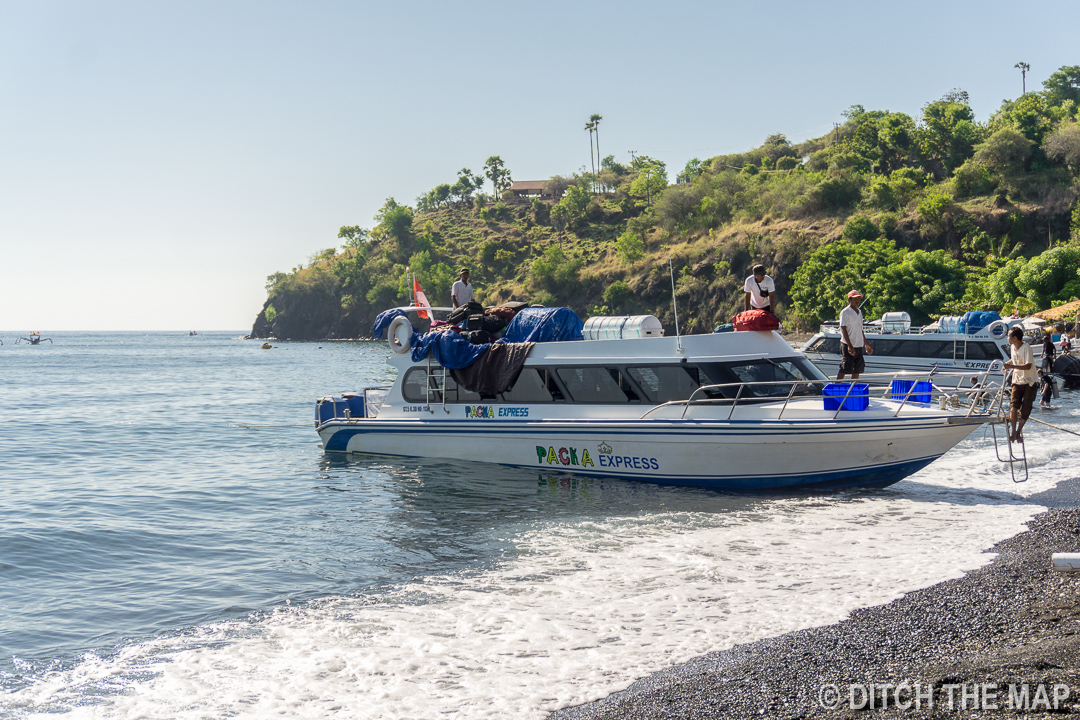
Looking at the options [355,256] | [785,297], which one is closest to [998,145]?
[785,297]

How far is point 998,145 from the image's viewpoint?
60031mm

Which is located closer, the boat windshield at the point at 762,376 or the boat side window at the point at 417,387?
the boat windshield at the point at 762,376

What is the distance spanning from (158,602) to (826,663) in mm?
6531

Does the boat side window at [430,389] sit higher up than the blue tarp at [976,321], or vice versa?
the blue tarp at [976,321]

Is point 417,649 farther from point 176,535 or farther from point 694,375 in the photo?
point 694,375

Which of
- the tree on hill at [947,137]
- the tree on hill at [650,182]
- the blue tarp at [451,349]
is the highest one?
the tree on hill at [650,182]

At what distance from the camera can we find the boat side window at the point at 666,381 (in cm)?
1207

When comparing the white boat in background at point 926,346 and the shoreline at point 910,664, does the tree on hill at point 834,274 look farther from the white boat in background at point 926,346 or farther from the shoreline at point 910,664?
the shoreline at point 910,664

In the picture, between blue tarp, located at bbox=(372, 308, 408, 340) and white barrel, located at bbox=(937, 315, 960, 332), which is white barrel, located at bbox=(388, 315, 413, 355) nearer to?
blue tarp, located at bbox=(372, 308, 408, 340)

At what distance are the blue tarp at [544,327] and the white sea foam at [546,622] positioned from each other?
4481mm

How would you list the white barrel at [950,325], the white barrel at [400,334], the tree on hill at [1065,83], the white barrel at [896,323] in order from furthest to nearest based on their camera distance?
1. the tree on hill at [1065,83]
2. the white barrel at [896,323]
3. the white barrel at [950,325]
4. the white barrel at [400,334]

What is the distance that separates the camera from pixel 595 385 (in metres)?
12.9

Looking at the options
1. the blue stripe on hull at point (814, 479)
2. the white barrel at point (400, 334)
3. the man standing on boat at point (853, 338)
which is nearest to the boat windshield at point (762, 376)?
the man standing on boat at point (853, 338)

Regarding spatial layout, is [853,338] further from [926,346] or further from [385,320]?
[926,346]
